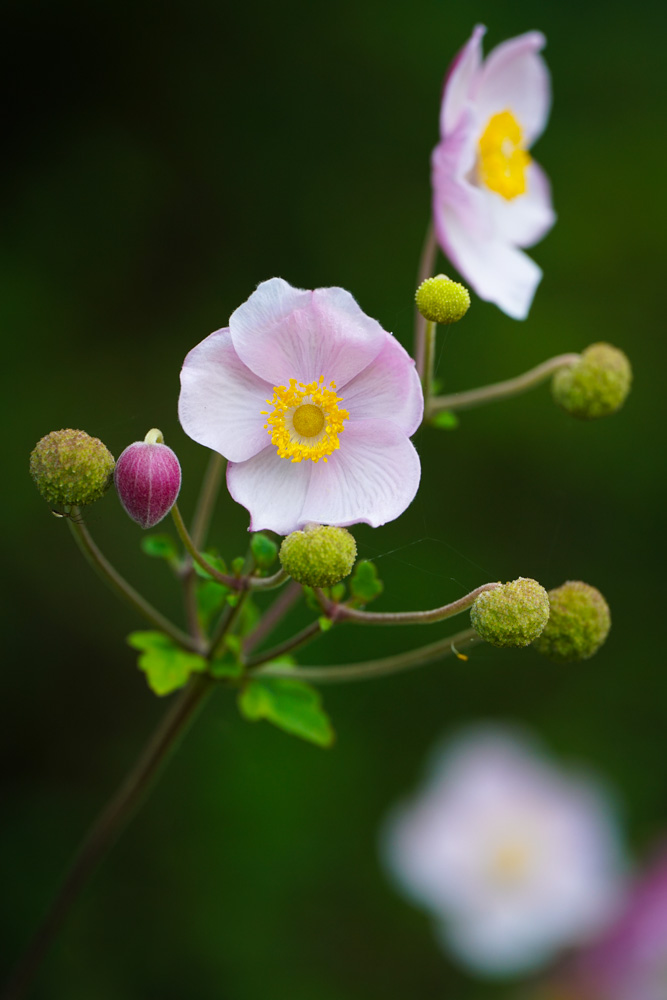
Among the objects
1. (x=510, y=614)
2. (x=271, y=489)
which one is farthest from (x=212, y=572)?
(x=510, y=614)

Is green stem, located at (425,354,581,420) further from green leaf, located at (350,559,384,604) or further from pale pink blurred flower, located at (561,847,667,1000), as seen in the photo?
pale pink blurred flower, located at (561,847,667,1000)

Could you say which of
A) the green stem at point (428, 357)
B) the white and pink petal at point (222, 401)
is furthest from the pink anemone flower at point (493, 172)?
the white and pink petal at point (222, 401)

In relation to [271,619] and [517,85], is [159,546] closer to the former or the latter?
[271,619]

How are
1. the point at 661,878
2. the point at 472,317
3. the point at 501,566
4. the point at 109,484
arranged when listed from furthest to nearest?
the point at 472,317 → the point at 501,566 → the point at 661,878 → the point at 109,484

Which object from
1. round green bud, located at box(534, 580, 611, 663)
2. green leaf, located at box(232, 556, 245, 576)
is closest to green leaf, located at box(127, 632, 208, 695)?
green leaf, located at box(232, 556, 245, 576)

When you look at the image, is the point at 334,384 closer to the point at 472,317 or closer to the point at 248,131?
the point at 472,317

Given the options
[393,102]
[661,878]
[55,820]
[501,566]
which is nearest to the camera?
[661,878]

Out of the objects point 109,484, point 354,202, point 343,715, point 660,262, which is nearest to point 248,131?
point 354,202

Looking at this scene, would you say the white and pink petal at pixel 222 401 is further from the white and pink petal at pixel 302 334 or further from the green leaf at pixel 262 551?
the green leaf at pixel 262 551
